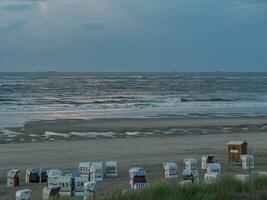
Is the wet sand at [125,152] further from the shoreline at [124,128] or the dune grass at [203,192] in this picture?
the dune grass at [203,192]

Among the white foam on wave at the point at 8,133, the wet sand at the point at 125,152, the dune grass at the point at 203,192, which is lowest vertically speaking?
the wet sand at the point at 125,152

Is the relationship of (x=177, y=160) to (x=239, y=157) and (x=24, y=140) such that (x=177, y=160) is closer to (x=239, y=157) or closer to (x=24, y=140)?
(x=239, y=157)

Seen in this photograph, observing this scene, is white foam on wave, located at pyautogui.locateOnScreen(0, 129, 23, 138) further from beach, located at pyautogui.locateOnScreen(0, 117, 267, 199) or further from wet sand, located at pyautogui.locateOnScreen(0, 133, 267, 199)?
wet sand, located at pyautogui.locateOnScreen(0, 133, 267, 199)

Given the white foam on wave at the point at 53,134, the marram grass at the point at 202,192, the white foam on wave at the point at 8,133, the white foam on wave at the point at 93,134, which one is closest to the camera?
the marram grass at the point at 202,192

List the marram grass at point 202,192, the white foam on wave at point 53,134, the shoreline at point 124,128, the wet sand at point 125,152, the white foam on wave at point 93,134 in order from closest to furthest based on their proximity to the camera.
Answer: the marram grass at point 202,192
the wet sand at point 125,152
the shoreline at point 124,128
the white foam on wave at point 53,134
the white foam on wave at point 93,134

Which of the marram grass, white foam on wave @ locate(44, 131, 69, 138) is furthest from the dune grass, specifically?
white foam on wave @ locate(44, 131, 69, 138)

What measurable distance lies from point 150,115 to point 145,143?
54.0 ft

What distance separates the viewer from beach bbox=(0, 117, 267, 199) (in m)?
20.2

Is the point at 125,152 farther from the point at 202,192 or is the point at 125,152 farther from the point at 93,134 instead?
the point at 202,192

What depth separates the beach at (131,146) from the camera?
66.2 ft

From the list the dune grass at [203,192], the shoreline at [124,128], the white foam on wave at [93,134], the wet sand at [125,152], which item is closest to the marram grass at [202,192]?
the dune grass at [203,192]

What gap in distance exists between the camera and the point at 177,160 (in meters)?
21.5

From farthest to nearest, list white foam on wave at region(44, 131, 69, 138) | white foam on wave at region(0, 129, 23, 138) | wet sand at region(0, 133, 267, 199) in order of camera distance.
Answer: white foam on wave at region(44, 131, 69, 138), white foam on wave at region(0, 129, 23, 138), wet sand at region(0, 133, 267, 199)

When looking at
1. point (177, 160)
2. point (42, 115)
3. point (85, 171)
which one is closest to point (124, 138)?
point (177, 160)
